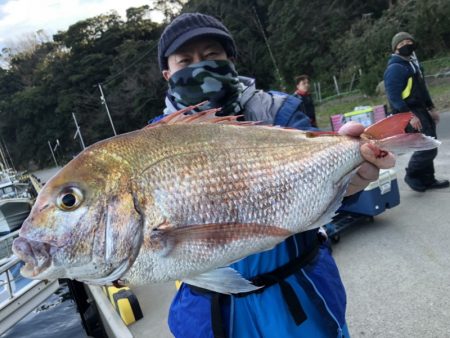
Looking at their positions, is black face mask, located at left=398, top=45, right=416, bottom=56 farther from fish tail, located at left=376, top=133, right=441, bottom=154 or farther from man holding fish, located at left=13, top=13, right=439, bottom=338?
fish tail, located at left=376, top=133, right=441, bottom=154

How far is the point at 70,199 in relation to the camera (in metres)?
1.26

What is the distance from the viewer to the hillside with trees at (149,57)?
24588mm

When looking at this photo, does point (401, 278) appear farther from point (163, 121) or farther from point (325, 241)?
point (163, 121)

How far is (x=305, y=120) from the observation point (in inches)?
76.2

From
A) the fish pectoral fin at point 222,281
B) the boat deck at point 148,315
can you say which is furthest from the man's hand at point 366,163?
the boat deck at point 148,315

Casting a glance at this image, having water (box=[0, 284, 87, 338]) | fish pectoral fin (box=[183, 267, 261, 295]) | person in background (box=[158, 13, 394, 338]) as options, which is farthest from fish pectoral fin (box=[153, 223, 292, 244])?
water (box=[0, 284, 87, 338])

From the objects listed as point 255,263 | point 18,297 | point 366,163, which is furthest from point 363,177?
point 18,297

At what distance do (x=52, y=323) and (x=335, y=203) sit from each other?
8.38m

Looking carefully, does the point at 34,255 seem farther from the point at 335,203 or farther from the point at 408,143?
the point at 408,143

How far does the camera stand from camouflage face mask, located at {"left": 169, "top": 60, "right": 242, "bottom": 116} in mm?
1864

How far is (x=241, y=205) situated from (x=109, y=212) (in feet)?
1.42

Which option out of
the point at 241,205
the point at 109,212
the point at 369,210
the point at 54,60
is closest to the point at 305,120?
the point at 241,205

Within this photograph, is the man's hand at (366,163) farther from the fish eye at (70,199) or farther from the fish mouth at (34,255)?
the fish mouth at (34,255)

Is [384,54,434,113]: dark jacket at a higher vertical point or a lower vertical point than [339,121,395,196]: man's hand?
lower
